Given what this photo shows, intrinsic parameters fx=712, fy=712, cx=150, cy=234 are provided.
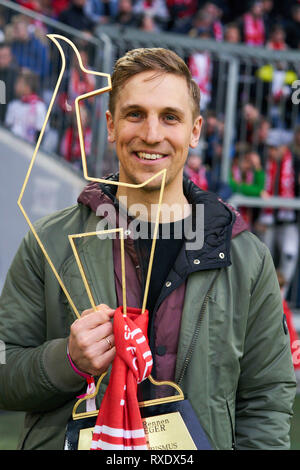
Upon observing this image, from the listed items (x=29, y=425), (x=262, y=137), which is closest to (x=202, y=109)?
(x=262, y=137)

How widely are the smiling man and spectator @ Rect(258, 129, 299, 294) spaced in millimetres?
5082

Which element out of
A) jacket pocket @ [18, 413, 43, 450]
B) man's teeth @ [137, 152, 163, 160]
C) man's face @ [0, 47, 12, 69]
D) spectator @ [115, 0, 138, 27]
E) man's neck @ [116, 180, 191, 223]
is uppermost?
spectator @ [115, 0, 138, 27]

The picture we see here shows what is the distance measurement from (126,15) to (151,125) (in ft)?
25.5

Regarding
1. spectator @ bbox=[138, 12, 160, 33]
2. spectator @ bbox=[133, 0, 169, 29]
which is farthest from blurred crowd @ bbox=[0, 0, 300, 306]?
spectator @ bbox=[133, 0, 169, 29]

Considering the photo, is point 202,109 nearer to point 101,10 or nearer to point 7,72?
point 7,72

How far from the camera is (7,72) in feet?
20.6

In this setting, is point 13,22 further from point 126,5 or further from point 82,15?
point 126,5

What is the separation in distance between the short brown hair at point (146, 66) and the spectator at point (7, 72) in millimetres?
4437

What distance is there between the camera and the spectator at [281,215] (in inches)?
277

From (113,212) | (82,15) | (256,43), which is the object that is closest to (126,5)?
(82,15)

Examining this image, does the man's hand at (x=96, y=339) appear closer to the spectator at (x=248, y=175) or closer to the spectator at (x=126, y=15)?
the spectator at (x=248, y=175)

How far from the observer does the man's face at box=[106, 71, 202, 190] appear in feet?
6.29

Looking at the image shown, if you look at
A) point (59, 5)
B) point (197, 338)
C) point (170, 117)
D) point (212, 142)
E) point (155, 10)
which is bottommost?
point (197, 338)

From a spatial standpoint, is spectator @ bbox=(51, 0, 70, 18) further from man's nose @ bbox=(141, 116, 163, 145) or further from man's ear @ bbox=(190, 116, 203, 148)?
man's nose @ bbox=(141, 116, 163, 145)
